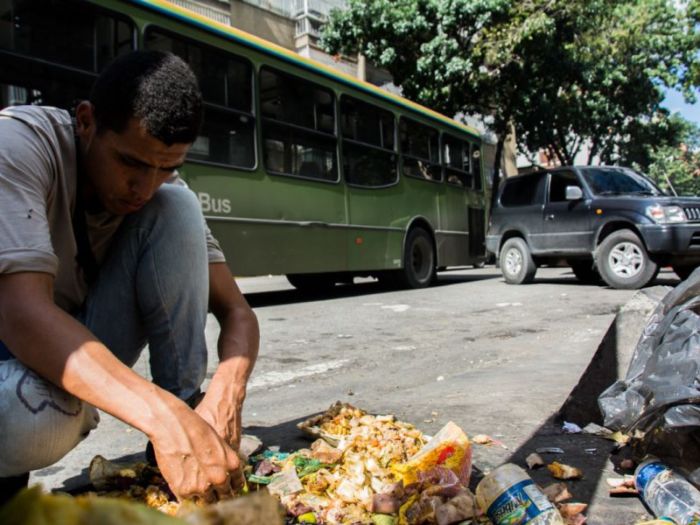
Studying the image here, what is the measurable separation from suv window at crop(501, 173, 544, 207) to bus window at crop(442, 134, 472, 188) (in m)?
0.98

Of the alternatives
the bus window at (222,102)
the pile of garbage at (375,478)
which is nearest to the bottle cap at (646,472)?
the pile of garbage at (375,478)

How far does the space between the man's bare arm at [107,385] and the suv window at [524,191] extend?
803 cm

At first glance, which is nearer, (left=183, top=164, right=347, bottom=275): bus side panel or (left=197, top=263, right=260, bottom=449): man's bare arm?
(left=197, top=263, right=260, bottom=449): man's bare arm

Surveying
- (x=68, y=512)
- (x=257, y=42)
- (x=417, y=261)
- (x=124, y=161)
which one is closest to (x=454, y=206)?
(x=417, y=261)

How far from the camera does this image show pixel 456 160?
9938 millimetres

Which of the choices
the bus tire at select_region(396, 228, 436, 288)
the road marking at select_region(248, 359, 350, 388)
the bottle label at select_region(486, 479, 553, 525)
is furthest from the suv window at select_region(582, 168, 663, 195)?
the bottle label at select_region(486, 479, 553, 525)

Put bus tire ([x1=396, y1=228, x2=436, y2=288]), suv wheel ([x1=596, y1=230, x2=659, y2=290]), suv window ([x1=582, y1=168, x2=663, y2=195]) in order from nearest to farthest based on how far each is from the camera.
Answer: suv wheel ([x1=596, y1=230, x2=659, y2=290]) → suv window ([x1=582, y1=168, x2=663, y2=195]) → bus tire ([x1=396, y1=228, x2=436, y2=288])

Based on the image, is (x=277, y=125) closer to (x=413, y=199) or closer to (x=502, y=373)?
(x=413, y=199)

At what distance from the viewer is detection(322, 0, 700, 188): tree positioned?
13.0 metres

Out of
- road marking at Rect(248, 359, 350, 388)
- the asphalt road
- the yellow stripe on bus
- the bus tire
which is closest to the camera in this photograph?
the asphalt road

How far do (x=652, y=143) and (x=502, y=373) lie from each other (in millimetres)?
19085

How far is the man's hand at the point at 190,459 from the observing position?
1051 mm

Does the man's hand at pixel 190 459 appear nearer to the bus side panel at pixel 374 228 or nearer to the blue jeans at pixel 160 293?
the blue jeans at pixel 160 293

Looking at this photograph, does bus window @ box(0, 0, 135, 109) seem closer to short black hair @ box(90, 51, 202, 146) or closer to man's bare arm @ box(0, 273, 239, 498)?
short black hair @ box(90, 51, 202, 146)
